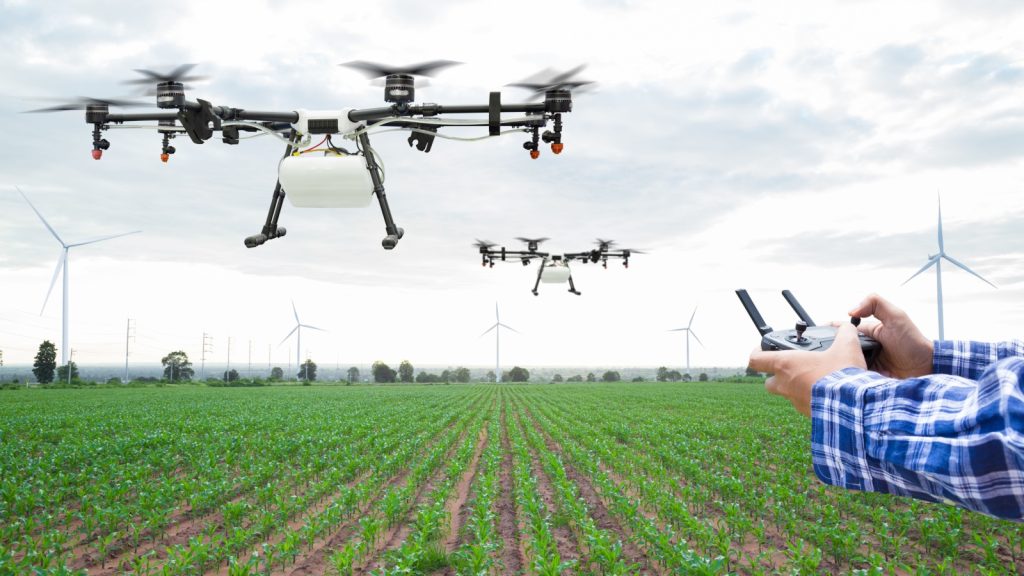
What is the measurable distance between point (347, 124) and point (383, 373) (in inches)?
4532

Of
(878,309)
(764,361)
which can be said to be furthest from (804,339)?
(878,309)

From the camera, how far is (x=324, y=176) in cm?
520

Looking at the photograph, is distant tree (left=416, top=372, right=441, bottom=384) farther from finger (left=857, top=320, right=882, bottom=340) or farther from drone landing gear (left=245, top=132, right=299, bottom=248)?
finger (left=857, top=320, right=882, bottom=340)

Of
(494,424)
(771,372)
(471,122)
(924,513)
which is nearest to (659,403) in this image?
(494,424)

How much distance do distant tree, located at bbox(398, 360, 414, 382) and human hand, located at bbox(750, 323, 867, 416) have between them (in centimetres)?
11584

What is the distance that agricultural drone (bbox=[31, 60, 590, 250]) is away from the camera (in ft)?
17.2

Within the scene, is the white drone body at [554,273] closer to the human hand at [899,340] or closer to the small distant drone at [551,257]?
the small distant drone at [551,257]

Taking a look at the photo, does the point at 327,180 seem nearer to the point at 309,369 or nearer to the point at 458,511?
the point at 458,511

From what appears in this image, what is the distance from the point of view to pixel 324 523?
35.0 feet

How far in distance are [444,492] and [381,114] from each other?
8690 mm

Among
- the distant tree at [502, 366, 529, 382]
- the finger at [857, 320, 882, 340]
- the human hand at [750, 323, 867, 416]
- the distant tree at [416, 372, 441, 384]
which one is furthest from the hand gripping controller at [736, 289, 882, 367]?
the distant tree at [502, 366, 529, 382]

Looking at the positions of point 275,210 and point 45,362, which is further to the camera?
point 45,362

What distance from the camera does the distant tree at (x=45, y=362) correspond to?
92125mm

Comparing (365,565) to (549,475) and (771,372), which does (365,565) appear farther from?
(771,372)
